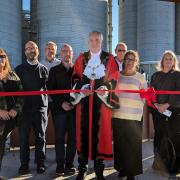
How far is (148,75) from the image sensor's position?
16.3 metres

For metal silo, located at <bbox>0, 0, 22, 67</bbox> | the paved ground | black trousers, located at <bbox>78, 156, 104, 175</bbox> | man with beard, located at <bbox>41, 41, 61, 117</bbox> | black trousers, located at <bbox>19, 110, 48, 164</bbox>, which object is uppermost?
metal silo, located at <bbox>0, 0, 22, 67</bbox>

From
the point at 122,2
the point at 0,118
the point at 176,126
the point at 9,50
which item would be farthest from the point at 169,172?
the point at 122,2

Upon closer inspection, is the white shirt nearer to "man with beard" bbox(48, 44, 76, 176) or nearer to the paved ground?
"man with beard" bbox(48, 44, 76, 176)

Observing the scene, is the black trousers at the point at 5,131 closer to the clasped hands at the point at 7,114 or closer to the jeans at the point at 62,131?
the clasped hands at the point at 7,114

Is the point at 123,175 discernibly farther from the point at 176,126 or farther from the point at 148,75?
the point at 148,75

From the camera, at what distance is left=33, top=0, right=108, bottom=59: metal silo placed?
48.6ft

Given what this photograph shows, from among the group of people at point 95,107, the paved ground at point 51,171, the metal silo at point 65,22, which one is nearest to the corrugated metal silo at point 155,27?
the metal silo at point 65,22

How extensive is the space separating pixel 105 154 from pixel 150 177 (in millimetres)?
897

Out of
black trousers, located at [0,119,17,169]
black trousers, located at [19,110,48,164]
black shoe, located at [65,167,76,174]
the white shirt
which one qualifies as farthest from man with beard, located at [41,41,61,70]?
black shoe, located at [65,167,76,174]

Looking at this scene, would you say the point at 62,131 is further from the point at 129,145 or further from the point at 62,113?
the point at 129,145

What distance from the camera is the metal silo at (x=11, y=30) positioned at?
564 inches

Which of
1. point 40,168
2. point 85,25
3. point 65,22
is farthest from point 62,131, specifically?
point 85,25

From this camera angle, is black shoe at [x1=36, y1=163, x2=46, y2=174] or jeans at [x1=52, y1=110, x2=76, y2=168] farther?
black shoe at [x1=36, y1=163, x2=46, y2=174]

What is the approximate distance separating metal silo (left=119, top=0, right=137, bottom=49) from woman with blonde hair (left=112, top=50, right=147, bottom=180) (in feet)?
44.0
